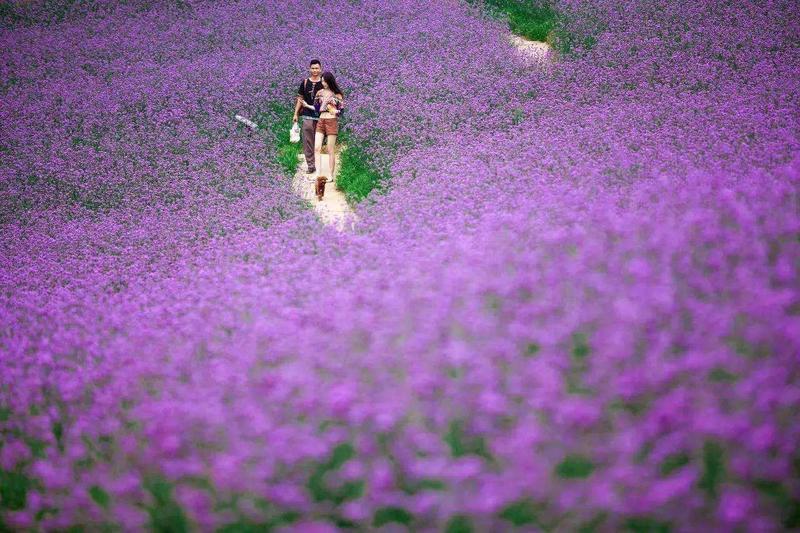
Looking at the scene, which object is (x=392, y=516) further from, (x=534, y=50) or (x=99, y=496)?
(x=534, y=50)

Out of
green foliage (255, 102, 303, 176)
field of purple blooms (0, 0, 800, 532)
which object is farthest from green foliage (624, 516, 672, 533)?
green foliage (255, 102, 303, 176)

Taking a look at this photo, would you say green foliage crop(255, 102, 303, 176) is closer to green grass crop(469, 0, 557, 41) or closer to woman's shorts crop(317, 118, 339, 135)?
woman's shorts crop(317, 118, 339, 135)

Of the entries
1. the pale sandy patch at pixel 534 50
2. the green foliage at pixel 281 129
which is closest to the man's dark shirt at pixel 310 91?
the green foliage at pixel 281 129

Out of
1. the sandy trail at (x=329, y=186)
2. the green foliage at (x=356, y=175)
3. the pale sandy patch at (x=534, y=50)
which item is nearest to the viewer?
the sandy trail at (x=329, y=186)

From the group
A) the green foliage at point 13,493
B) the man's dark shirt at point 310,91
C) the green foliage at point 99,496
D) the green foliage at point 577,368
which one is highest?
the man's dark shirt at point 310,91

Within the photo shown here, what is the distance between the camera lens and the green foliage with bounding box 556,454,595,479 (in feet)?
4.83

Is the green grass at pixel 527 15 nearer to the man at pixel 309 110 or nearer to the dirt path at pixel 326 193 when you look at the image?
the dirt path at pixel 326 193

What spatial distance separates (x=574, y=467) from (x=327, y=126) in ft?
19.3

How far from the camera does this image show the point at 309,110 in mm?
7012

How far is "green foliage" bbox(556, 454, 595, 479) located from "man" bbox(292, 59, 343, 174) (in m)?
5.82

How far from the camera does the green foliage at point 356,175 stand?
659 cm

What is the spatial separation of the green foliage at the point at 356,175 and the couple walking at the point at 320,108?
0.21 meters

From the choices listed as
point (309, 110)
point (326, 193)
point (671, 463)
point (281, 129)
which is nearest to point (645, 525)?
point (671, 463)

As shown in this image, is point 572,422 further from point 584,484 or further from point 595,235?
point 595,235
